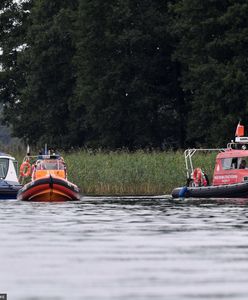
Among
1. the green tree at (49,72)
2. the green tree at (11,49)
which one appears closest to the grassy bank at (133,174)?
the green tree at (49,72)

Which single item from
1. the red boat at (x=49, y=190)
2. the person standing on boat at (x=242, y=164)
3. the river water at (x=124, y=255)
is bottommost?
the river water at (x=124, y=255)

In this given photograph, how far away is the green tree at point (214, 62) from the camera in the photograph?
281ft

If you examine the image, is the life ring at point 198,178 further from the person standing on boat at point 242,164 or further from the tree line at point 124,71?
the tree line at point 124,71

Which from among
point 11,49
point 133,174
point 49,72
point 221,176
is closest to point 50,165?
point 133,174

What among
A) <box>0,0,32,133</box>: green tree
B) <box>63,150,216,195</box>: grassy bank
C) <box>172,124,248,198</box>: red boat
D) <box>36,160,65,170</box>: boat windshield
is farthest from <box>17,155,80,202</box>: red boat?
<box>0,0,32,133</box>: green tree

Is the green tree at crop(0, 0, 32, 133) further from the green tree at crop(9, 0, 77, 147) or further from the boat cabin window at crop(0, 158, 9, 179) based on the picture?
the boat cabin window at crop(0, 158, 9, 179)

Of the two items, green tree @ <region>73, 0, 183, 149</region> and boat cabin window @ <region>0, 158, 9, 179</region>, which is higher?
green tree @ <region>73, 0, 183, 149</region>

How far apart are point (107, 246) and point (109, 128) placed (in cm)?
6739

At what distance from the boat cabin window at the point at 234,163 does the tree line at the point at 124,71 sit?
2484 cm

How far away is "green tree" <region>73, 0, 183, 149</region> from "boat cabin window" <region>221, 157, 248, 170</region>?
36.0 metres

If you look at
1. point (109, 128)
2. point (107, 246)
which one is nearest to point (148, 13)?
point (109, 128)

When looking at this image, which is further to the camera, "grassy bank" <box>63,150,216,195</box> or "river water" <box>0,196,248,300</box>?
"grassy bank" <box>63,150,216,195</box>

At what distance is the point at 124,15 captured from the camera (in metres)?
96.4

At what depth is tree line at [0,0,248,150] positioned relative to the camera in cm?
8762
